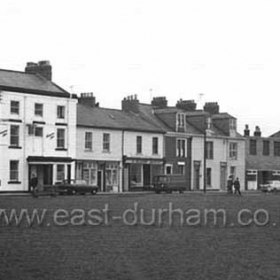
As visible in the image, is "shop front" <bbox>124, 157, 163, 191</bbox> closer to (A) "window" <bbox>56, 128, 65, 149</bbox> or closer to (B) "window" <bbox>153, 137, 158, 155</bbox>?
(B) "window" <bbox>153, 137, 158, 155</bbox>

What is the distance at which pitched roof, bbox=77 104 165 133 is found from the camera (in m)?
67.9

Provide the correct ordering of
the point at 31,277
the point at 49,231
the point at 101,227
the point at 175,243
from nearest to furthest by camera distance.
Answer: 1. the point at 31,277
2. the point at 175,243
3. the point at 49,231
4. the point at 101,227

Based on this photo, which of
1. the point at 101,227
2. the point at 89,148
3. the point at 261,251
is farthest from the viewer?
the point at 89,148

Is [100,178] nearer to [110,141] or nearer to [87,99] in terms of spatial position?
[110,141]

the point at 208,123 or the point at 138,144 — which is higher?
the point at 208,123

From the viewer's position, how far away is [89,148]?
220 feet

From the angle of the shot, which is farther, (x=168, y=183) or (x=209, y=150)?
(x=209, y=150)

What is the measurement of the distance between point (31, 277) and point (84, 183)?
47181 mm

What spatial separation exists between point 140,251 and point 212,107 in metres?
72.5

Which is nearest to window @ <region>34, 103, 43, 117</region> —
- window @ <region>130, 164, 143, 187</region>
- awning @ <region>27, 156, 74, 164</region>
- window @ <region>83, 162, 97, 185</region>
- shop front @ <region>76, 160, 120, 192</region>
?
awning @ <region>27, 156, 74, 164</region>

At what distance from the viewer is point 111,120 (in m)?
70.8

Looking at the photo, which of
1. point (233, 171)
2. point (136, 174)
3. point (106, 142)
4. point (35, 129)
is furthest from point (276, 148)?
point (35, 129)

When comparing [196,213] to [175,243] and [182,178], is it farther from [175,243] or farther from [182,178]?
[182,178]

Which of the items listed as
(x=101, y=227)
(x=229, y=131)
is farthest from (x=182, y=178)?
(x=101, y=227)
